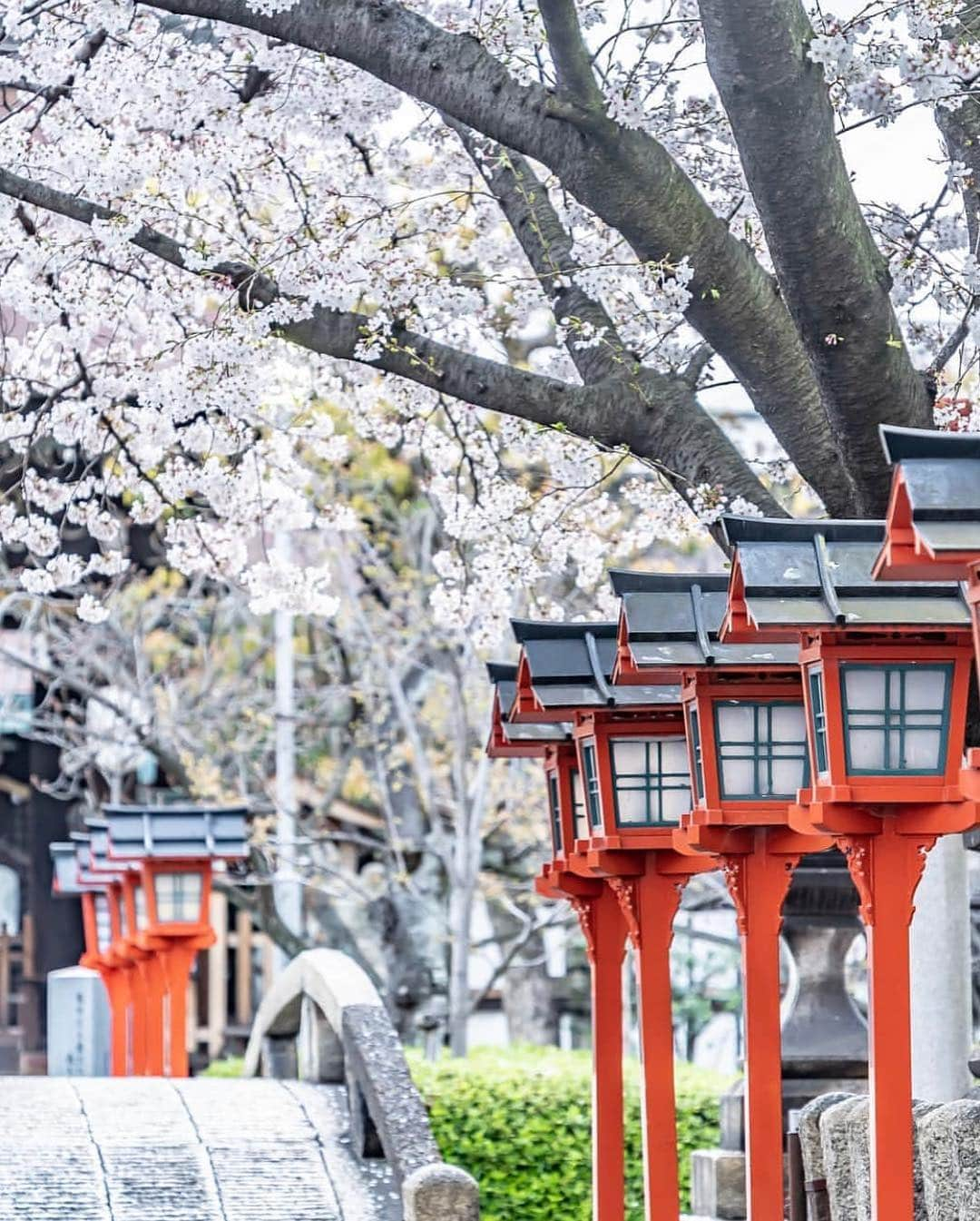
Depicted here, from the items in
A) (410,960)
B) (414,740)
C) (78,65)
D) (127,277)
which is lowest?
(410,960)

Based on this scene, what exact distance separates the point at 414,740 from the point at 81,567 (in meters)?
7.23

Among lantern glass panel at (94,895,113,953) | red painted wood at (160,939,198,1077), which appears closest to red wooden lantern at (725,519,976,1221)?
red painted wood at (160,939,198,1077)

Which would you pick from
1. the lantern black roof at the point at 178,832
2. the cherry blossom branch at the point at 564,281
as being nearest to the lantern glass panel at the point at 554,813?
the cherry blossom branch at the point at 564,281

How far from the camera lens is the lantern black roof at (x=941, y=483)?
4363 millimetres

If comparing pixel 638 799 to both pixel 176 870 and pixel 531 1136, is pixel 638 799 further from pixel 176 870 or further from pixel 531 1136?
pixel 176 870

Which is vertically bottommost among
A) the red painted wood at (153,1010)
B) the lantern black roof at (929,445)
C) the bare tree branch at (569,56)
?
the red painted wood at (153,1010)

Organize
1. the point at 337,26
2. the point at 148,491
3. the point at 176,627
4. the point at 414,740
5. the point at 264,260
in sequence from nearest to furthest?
the point at 337,26, the point at 264,260, the point at 148,491, the point at 414,740, the point at 176,627

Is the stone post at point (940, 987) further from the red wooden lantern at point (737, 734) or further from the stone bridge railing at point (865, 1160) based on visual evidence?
the red wooden lantern at point (737, 734)

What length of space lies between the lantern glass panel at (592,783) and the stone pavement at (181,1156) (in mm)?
2892

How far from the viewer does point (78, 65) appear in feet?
29.5

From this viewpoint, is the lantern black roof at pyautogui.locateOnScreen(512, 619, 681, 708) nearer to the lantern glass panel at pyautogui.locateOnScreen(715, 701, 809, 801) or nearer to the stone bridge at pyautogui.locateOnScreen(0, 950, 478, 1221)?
the lantern glass panel at pyautogui.locateOnScreen(715, 701, 809, 801)

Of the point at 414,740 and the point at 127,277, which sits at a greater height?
the point at 127,277

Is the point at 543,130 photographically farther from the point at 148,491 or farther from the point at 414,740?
the point at 414,740

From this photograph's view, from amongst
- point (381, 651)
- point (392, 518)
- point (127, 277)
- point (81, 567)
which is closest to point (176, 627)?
point (392, 518)
